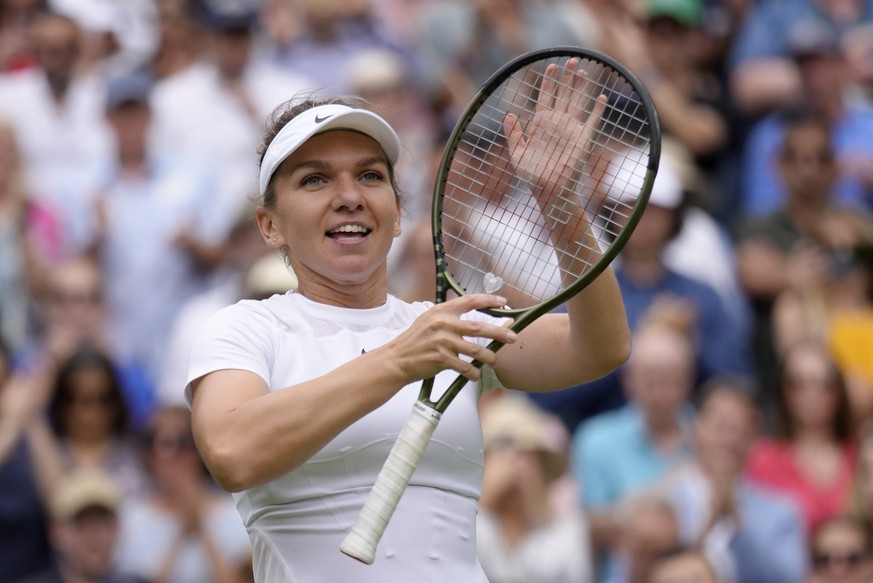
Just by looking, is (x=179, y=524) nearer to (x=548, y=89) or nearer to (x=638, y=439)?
(x=638, y=439)

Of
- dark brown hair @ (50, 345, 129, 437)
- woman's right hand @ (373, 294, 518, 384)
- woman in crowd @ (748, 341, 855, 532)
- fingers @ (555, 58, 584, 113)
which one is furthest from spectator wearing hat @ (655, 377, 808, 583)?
woman's right hand @ (373, 294, 518, 384)

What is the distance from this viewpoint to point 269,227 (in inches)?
137

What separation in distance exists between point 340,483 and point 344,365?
290mm

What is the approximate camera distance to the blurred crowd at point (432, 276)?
6.38 metres

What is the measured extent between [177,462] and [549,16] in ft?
12.9

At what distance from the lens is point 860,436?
6.75 m

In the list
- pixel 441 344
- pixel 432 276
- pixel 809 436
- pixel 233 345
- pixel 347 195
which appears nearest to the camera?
pixel 441 344

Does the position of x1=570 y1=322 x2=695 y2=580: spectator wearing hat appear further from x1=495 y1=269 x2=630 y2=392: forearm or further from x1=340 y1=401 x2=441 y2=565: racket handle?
x1=340 y1=401 x2=441 y2=565: racket handle

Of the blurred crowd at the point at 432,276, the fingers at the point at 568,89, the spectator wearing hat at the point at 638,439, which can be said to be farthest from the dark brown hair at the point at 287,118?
the spectator wearing hat at the point at 638,439

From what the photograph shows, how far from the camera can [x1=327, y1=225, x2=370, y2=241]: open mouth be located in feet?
10.8

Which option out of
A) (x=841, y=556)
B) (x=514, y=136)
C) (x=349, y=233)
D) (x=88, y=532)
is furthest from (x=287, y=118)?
(x=841, y=556)

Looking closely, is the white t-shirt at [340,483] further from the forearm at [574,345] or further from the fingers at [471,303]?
the fingers at [471,303]

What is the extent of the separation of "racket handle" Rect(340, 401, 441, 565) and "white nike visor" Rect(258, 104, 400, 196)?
604mm

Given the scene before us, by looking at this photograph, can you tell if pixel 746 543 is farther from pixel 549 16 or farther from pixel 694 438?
pixel 549 16
